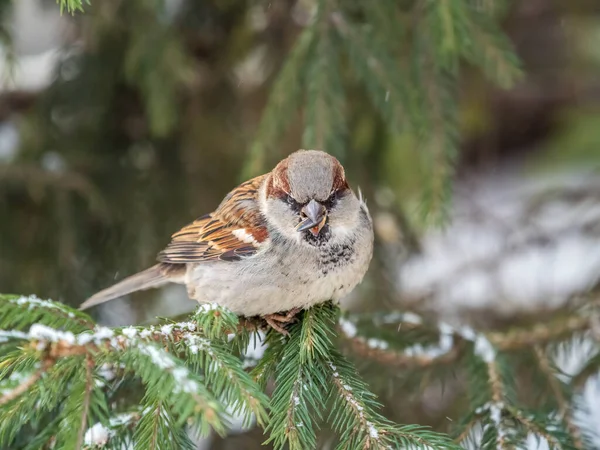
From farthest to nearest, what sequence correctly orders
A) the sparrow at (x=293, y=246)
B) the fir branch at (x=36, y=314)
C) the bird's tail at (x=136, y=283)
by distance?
the bird's tail at (x=136, y=283)
the sparrow at (x=293, y=246)
the fir branch at (x=36, y=314)

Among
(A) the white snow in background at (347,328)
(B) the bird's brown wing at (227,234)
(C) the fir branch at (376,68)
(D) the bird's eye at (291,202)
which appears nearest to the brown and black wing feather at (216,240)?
(B) the bird's brown wing at (227,234)

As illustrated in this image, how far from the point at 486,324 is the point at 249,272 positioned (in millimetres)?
1873

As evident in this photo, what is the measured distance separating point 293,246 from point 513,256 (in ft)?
6.11

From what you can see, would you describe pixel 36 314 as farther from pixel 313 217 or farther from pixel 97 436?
pixel 313 217

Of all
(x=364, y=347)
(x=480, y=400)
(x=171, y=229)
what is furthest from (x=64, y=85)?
(x=480, y=400)

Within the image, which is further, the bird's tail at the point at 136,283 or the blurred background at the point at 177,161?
the blurred background at the point at 177,161

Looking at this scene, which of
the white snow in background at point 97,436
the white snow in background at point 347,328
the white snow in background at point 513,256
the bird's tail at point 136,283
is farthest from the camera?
the white snow in background at point 513,256

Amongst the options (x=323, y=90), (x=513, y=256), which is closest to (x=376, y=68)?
(x=323, y=90)

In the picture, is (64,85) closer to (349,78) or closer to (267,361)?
(349,78)

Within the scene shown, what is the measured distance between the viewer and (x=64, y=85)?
2.99 m

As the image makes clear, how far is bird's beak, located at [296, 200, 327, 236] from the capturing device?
199 centimetres

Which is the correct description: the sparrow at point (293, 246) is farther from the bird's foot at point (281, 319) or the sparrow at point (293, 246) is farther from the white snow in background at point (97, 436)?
the white snow in background at point (97, 436)

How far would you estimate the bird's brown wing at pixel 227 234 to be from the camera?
220 centimetres

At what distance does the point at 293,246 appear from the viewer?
2.06 meters
